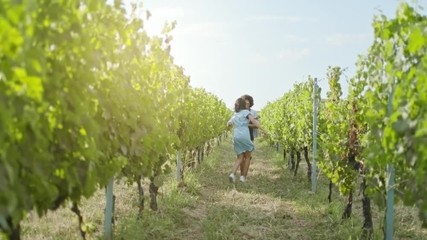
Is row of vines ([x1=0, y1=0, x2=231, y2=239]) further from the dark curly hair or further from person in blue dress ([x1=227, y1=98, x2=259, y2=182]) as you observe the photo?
the dark curly hair

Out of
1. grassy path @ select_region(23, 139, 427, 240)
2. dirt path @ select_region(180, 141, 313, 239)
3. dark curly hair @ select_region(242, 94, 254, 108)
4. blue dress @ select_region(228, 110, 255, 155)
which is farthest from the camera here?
dark curly hair @ select_region(242, 94, 254, 108)

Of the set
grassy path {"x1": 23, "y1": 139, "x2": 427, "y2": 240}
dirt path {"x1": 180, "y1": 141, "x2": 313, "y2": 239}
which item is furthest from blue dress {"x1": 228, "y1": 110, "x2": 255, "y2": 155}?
grassy path {"x1": 23, "y1": 139, "x2": 427, "y2": 240}

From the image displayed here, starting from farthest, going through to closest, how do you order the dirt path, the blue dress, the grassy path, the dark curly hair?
the dark curly hair, the blue dress, the dirt path, the grassy path

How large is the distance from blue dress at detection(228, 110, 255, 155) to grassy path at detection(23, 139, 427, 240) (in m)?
0.91

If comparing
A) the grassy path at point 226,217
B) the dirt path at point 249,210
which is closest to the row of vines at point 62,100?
the grassy path at point 226,217

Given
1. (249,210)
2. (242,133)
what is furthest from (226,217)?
(242,133)

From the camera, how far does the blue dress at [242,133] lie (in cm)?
1083

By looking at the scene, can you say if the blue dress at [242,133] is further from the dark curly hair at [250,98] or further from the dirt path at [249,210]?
the dirt path at [249,210]

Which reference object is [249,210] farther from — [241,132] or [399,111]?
[399,111]

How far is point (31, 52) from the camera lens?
2297 millimetres

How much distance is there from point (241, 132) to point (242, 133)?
32 mm

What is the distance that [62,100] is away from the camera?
8.95 ft

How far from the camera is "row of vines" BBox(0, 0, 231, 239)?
2223 mm

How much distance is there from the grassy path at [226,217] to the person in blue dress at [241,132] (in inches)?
29.8
